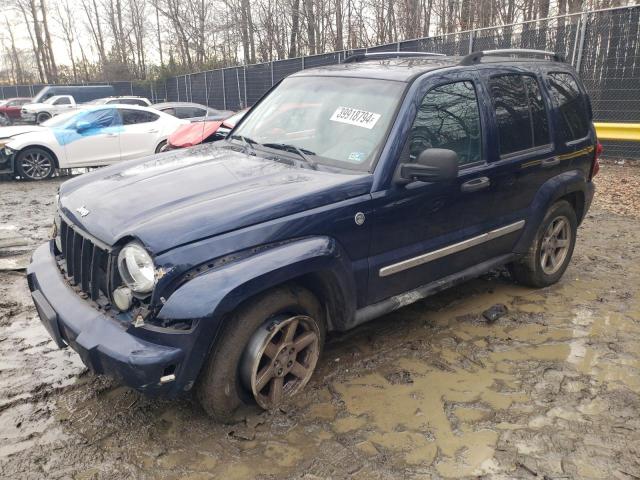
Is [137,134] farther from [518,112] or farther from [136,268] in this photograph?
[136,268]

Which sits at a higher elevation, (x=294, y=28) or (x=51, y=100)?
(x=294, y=28)

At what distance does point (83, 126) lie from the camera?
10500 millimetres

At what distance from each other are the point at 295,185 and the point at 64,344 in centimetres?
155

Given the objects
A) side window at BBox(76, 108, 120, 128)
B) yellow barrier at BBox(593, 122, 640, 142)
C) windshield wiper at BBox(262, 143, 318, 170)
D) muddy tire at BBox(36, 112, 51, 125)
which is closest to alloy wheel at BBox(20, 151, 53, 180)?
side window at BBox(76, 108, 120, 128)

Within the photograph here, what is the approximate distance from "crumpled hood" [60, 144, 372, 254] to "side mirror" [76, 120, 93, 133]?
7732 millimetres

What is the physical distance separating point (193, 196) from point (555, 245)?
348cm

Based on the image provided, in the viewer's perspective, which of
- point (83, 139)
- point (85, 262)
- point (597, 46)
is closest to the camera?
point (85, 262)

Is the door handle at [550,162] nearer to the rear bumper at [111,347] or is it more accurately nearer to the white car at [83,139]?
the rear bumper at [111,347]

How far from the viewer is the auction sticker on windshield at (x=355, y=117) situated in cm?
335

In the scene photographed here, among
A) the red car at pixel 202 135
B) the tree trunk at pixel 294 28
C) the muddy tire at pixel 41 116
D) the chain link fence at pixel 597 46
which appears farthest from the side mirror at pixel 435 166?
the tree trunk at pixel 294 28

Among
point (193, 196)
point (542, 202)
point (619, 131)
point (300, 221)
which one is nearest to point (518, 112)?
point (542, 202)

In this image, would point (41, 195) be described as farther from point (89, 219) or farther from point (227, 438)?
point (227, 438)

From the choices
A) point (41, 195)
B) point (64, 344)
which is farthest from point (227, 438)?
point (41, 195)

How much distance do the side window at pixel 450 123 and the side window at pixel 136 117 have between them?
8.96m
